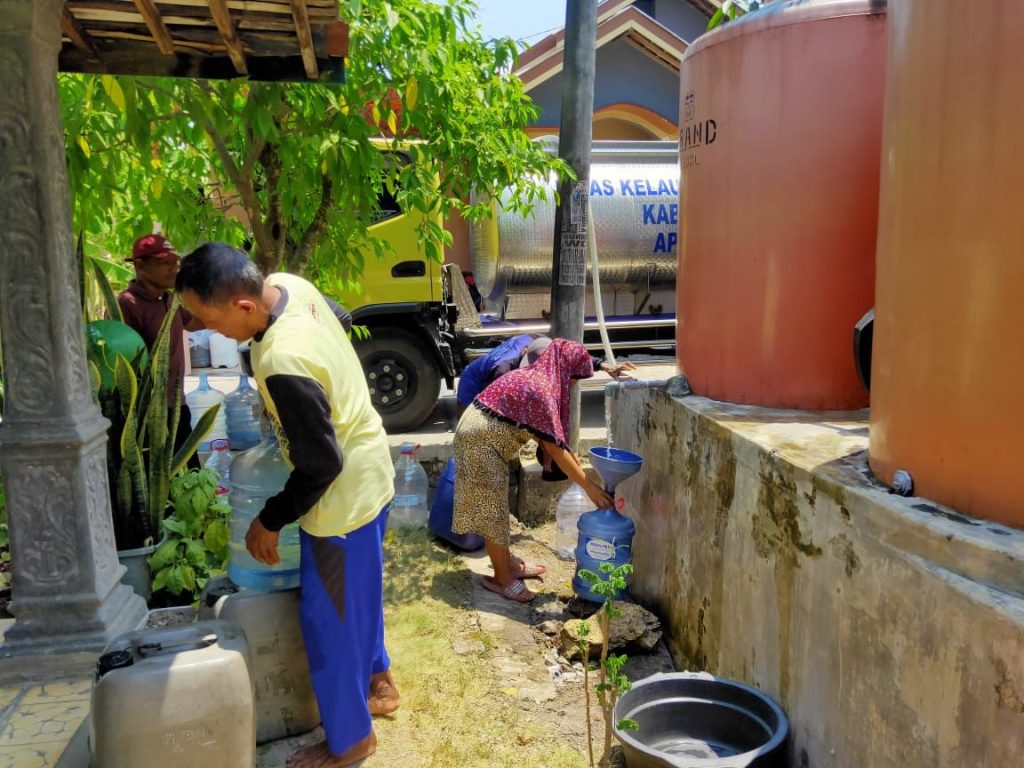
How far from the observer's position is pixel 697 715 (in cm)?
277

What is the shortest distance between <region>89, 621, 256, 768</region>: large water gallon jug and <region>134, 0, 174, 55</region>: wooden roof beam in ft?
6.55

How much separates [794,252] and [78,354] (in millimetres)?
2768

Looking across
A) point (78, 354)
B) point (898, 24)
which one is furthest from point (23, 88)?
point (898, 24)

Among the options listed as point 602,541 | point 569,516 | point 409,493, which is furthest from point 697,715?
point 409,493

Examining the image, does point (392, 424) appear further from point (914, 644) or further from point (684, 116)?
point (914, 644)

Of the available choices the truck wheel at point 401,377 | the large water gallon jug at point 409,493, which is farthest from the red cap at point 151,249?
the truck wheel at point 401,377

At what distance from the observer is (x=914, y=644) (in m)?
1.93

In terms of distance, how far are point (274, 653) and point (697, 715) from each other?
1.52 m

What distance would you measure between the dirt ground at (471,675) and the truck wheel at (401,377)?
2624 mm

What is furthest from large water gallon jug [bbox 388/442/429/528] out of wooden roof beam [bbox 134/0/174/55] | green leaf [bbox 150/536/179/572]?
wooden roof beam [bbox 134/0/174/55]

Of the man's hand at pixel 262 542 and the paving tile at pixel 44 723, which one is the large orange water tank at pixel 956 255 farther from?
the paving tile at pixel 44 723

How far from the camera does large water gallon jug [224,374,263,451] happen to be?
5.83 meters

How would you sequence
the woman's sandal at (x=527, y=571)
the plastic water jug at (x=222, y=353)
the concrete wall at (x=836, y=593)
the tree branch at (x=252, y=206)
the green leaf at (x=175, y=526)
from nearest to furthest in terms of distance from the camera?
the concrete wall at (x=836, y=593) < the green leaf at (x=175, y=526) < the tree branch at (x=252, y=206) < the woman's sandal at (x=527, y=571) < the plastic water jug at (x=222, y=353)

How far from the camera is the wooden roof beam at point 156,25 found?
2.53 metres
